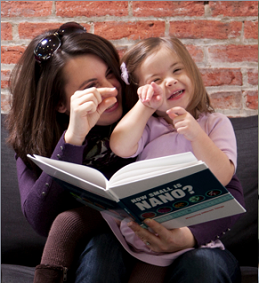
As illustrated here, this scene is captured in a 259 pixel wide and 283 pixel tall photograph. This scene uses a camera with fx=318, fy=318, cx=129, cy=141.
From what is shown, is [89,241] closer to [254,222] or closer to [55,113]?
[55,113]

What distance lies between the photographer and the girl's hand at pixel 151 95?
89 centimetres

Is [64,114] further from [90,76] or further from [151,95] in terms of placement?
[151,95]

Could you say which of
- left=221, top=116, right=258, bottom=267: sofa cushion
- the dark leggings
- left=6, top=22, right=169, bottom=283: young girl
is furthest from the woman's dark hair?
left=221, top=116, right=258, bottom=267: sofa cushion

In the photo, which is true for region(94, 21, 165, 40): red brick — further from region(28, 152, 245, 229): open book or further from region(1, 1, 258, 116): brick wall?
region(28, 152, 245, 229): open book

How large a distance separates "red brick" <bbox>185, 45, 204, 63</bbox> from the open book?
0.98 metres

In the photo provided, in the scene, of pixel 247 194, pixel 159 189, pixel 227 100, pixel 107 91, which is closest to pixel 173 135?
pixel 107 91

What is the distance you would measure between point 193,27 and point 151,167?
1097 millimetres

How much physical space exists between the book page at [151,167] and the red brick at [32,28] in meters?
1.14

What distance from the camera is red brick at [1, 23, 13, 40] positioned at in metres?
1.55

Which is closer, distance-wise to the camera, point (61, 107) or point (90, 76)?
point (90, 76)

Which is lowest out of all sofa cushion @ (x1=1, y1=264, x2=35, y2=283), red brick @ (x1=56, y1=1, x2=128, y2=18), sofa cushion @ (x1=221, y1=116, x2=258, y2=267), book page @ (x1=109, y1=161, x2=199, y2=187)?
sofa cushion @ (x1=1, y1=264, x2=35, y2=283)

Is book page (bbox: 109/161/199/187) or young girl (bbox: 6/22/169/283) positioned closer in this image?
book page (bbox: 109/161/199/187)

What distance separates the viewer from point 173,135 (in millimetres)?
1019

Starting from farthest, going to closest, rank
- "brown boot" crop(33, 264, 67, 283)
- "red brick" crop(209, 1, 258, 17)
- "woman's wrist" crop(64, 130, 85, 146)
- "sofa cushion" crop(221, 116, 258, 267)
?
"red brick" crop(209, 1, 258, 17)
"sofa cushion" crop(221, 116, 258, 267)
"woman's wrist" crop(64, 130, 85, 146)
"brown boot" crop(33, 264, 67, 283)
